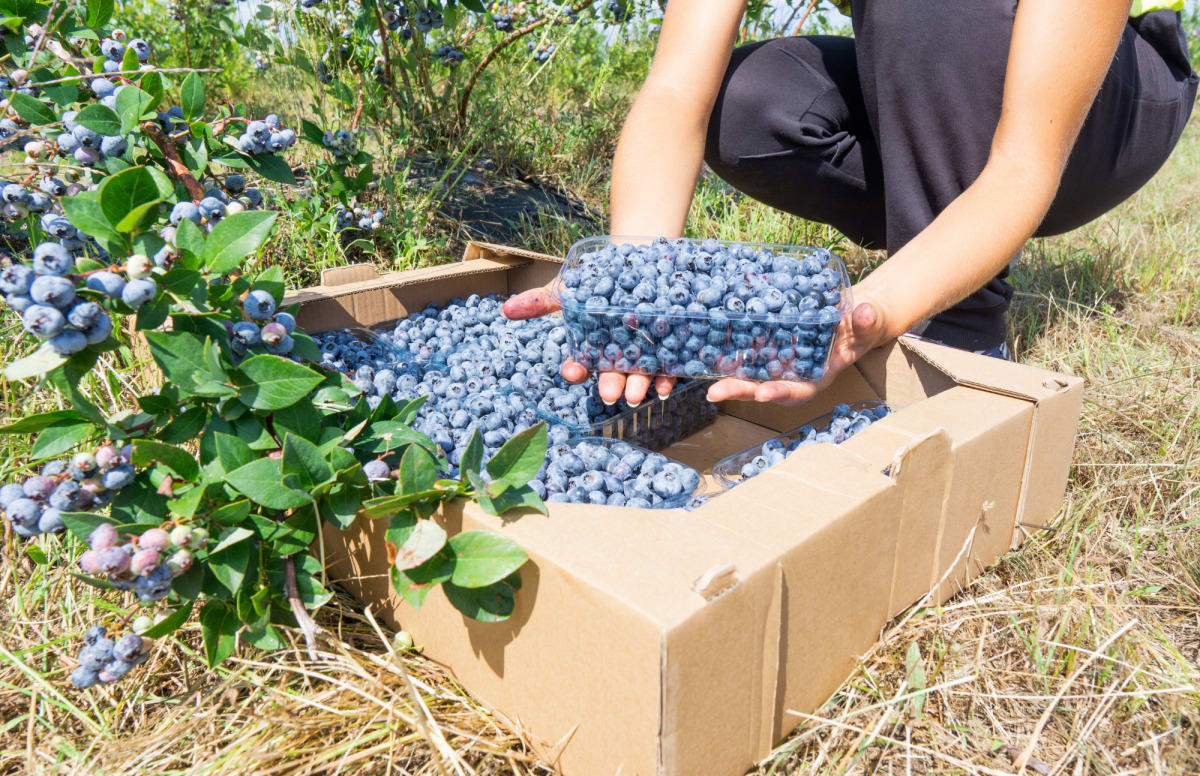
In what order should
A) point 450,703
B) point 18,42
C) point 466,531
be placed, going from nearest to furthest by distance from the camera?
point 466,531 < point 450,703 < point 18,42

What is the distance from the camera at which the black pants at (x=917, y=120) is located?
1.67 meters

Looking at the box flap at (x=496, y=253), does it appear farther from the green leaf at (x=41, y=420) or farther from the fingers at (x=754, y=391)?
the green leaf at (x=41, y=420)

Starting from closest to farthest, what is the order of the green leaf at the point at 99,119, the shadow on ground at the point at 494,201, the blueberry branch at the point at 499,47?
the green leaf at the point at 99,119
the blueberry branch at the point at 499,47
the shadow on ground at the point at 494,201

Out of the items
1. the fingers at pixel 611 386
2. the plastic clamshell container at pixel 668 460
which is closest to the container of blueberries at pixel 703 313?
the fingers at pixel 611 386

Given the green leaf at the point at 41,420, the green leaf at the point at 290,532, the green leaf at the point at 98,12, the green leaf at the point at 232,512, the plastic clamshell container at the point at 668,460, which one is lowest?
the plastic clamshell container at the point at 668,460

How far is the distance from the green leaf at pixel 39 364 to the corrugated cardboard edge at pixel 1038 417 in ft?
4.19

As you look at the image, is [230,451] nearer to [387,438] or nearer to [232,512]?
[232,512]

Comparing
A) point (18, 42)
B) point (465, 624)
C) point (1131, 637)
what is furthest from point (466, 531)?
point (18, 42)

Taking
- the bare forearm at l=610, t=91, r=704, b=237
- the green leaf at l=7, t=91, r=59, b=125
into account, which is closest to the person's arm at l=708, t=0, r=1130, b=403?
the bare forearm at l=610, t=91, r=704, b=237

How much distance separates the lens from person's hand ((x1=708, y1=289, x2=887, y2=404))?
1308 millimetres

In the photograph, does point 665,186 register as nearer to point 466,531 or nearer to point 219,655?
point 466,531

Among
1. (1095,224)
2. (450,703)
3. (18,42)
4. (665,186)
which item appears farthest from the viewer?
(1095,224)

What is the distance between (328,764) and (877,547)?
2.34 feet

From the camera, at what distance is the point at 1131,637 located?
1.12m
